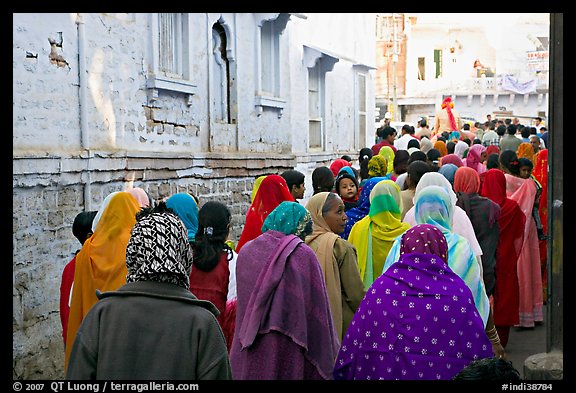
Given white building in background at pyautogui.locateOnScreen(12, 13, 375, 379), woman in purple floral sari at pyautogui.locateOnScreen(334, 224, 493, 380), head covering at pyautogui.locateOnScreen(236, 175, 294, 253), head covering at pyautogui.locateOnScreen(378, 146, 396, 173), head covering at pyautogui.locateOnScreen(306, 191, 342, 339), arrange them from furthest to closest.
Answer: head covering at pyautogui.locateOnScreen(378, 146, 396, 173), white building in background at pyautogui.locateOnScreen(12, 13, 375, 379), head covering at pyautogui.locateOnScreen(236, 175, 294, 253), head covering at pyautogui.locateOnScreen(306, 191, 342, 339), woman in purple floral sari at pyautogui.locateOnScreen(334, 224, 493, 380)

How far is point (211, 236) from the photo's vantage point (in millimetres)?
4824

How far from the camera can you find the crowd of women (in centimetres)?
298

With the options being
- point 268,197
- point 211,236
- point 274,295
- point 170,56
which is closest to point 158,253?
point 274,295

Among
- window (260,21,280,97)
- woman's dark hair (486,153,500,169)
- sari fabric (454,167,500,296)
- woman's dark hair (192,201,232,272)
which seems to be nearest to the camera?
woman's dark hair (192,201,232,272)

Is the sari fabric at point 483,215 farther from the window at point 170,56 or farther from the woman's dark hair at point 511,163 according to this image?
the window at point 170,56

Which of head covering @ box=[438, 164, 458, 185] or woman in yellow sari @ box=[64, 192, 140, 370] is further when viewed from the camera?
head covering @ box=[438, 164, 458, 185]

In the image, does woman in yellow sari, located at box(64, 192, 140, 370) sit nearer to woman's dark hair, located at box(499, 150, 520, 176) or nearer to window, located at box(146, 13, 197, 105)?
window, located at box(146, 13, 197, 105)

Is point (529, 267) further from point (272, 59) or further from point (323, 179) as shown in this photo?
point (272, 59)

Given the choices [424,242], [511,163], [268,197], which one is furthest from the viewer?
[511,163]

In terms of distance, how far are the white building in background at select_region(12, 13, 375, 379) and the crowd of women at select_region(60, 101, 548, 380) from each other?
104cm

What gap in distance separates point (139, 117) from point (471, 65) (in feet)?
122

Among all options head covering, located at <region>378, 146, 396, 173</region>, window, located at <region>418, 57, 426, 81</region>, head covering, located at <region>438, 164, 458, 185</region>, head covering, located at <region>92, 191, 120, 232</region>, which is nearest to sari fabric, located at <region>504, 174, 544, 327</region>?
head covering, located at <region>438, 164, 458, 185</region>
